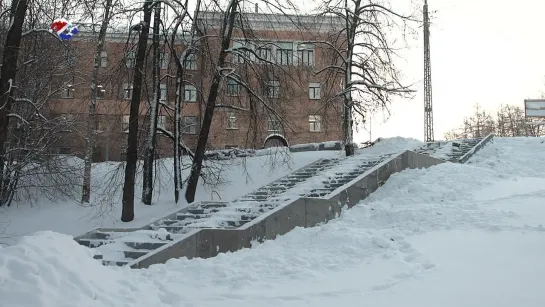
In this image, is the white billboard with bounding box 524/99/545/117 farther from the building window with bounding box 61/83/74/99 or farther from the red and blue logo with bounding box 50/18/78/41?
the red and blue logo with bounding box 50/18/78/41

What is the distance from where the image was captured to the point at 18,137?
739 inches

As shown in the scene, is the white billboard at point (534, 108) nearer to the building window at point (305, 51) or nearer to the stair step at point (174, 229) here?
the building window at point (305, 51)

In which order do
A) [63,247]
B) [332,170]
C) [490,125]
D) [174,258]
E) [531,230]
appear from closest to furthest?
[63,247], [174,258], [531,230], [332,170], [490,125]

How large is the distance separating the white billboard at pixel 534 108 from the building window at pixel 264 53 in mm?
23545

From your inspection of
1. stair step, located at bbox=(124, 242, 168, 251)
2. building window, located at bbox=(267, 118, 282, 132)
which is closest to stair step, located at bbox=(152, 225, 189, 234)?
stair step, located at bbox=(124, 242, 168, 251)

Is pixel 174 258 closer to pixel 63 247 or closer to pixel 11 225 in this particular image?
pixel 63 247

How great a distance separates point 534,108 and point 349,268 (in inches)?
1242

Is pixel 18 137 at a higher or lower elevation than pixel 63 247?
higher

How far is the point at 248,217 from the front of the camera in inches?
463

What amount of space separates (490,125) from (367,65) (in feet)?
185

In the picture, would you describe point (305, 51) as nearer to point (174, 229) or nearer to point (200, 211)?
point (200, 211)

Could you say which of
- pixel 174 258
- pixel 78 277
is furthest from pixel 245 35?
pixel 78 277

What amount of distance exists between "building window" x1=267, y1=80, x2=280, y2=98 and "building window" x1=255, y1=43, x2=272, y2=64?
0.80 meters

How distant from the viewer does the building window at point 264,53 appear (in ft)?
56.7
